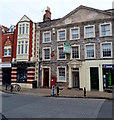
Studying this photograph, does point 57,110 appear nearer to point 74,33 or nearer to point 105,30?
point 105,30

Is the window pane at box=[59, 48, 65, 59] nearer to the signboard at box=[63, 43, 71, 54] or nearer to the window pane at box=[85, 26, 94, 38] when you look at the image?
the signboard at box=[63, 43, 71, 54]

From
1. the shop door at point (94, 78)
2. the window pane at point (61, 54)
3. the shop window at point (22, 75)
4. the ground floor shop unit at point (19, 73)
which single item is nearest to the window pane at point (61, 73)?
the window pane at point (61, 54)

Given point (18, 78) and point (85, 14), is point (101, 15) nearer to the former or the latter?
point (85, 14)

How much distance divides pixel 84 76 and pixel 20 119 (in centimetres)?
1316

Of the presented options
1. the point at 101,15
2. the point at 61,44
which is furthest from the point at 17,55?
the point at 101,15

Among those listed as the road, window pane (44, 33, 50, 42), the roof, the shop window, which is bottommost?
the road

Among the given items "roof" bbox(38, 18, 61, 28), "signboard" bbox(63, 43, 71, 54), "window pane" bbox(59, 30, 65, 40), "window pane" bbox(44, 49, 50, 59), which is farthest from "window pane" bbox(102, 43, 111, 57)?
"roof" bbox(38, 18, 61, 28)

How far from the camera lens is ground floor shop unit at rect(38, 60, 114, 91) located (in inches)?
698

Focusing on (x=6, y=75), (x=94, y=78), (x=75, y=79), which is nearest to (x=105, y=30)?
(x=94, y=78)

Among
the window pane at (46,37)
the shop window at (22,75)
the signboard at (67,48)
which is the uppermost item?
the window pane at (46,37)

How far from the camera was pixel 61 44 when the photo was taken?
2064cm

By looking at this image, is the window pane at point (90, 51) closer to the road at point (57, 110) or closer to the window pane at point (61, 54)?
the window pane at point (61, 54)

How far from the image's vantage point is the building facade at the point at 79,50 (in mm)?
17953

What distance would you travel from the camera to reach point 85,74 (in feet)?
61.1
